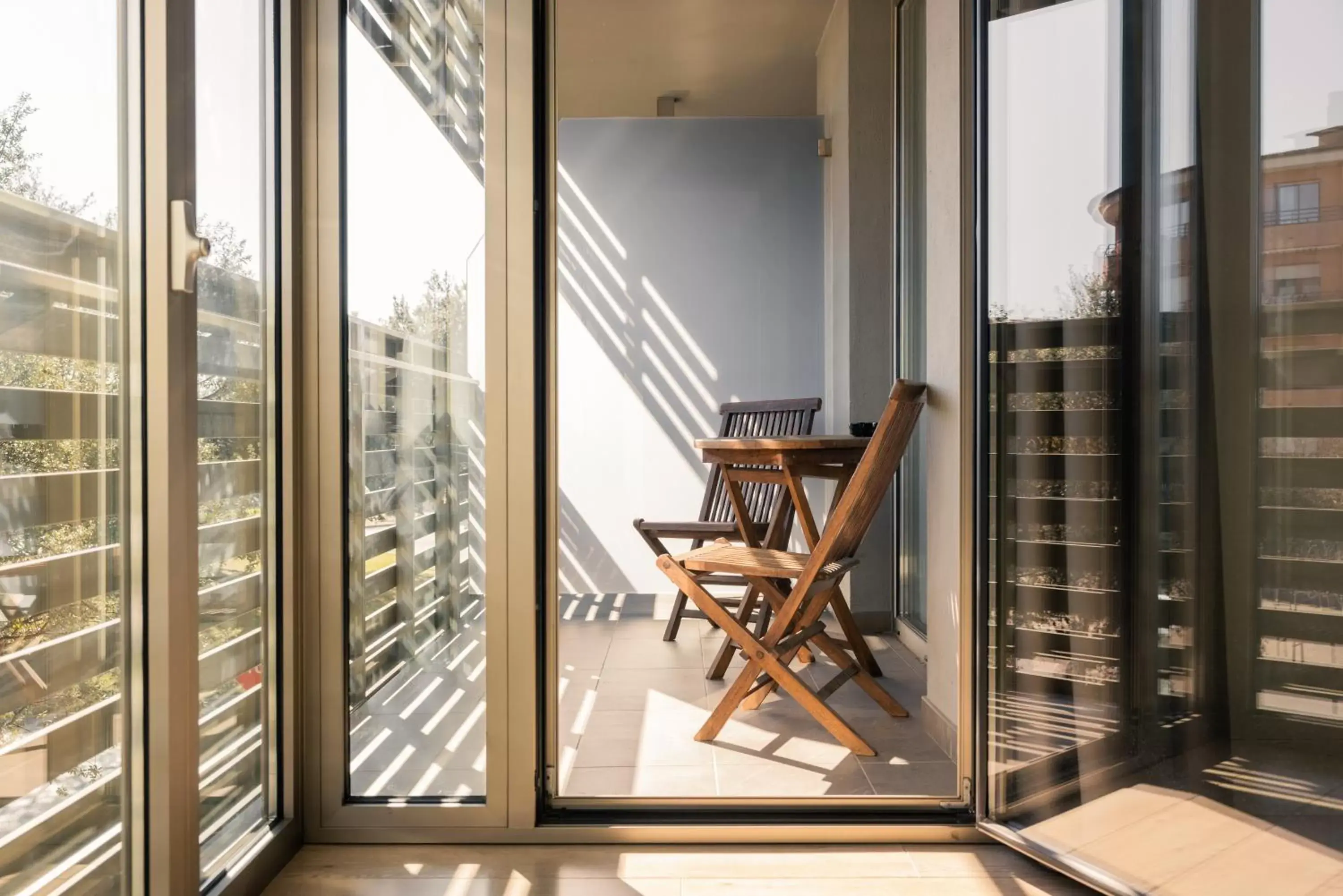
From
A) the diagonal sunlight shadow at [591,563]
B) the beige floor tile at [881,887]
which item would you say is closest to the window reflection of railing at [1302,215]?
the beige floor tile at [881,887]

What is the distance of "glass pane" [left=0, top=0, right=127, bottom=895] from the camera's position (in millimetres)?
1068

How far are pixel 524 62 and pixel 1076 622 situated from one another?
164cm

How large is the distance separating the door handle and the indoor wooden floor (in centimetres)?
118

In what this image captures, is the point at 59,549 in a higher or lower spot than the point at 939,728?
higher

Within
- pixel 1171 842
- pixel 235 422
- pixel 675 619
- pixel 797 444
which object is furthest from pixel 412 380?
pixel 675 619

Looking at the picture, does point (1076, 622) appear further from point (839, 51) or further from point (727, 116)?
point (727, 116)

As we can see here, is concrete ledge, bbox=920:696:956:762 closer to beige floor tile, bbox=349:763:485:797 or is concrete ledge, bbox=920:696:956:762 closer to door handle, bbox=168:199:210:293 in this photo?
beige floor tile, bbox=349:763:485:797

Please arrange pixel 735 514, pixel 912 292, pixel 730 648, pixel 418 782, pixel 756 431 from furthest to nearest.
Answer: pixel 756 431 → pixel 912 292 → pixel 735 514 → pixel 730 648 → pixel 418 782

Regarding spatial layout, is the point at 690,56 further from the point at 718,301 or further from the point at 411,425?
the point at 411,425

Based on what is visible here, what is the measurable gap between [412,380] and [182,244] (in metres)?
0.63

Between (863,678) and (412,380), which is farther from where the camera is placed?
(863,678)

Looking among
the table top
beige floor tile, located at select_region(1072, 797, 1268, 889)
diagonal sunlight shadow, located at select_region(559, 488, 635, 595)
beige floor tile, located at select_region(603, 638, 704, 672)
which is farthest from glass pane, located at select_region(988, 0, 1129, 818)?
diagonal sunlight shadow, located at select_region(559, 488, 635, 595)

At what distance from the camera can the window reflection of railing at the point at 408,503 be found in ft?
6.40

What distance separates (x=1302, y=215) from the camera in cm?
133
